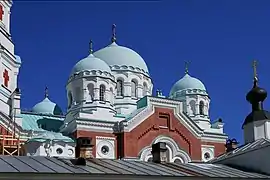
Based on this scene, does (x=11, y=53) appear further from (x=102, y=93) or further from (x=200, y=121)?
(x=200, y=121)

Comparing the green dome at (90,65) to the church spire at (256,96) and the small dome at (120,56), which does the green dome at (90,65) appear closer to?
the small dome at (120,56)

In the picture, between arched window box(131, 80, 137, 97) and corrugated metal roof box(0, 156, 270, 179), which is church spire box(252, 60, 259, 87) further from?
arched window box(131, 80, 137, 97)

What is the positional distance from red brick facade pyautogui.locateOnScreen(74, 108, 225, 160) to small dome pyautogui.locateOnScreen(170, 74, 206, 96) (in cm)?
591

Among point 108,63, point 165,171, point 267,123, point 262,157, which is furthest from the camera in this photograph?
point 108,63

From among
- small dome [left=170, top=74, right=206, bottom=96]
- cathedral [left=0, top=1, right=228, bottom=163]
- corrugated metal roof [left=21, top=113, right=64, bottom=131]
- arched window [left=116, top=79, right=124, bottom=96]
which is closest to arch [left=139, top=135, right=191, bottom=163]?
cathedral [left=0, top=1, right=228, bottom=163]

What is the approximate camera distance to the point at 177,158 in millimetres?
33469

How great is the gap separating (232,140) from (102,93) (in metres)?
9.04

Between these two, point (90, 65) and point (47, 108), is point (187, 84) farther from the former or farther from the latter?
point (47, 108)

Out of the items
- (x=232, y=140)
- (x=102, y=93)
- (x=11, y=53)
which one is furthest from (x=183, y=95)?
(x=11, y=53)

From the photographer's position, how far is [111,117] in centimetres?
3291

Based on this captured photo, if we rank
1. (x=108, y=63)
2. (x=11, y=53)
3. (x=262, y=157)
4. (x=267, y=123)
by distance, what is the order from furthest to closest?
1. (x=108, y=63)
2. (x=11, y=53)
3. (x=267, y=123)
4. (x=262, y=157)

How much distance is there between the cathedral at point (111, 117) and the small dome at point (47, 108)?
12.9ft

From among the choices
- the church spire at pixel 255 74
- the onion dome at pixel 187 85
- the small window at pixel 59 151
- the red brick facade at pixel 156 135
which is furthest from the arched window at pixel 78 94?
Result: the church spire at pixel 255 74

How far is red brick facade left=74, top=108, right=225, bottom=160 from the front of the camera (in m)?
31.8
